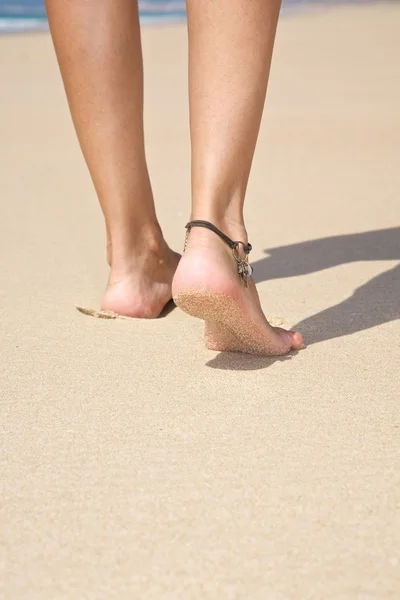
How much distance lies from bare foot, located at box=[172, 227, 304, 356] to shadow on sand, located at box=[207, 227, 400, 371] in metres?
0.02

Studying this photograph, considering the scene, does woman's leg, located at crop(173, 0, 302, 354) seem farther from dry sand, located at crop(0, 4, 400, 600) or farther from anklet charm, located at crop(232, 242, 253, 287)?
dry sand, located at crop(0, 4, 400, 600)

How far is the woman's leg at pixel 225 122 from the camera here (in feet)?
3.95

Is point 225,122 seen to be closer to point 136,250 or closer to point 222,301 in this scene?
point 222,301

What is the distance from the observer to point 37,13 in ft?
55.7

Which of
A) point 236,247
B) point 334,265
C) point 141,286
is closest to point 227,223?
point 236,247

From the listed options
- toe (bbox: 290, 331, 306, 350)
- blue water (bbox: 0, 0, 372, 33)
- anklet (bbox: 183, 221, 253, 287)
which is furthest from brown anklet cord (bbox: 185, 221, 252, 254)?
blue water (bbox: 0, 0, 372, 33)

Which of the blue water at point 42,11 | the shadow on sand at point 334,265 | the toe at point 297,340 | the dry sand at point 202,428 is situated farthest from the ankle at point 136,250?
the blue water at point 42,11

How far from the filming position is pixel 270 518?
2.81 ft

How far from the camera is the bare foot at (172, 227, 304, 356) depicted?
1.16 meters

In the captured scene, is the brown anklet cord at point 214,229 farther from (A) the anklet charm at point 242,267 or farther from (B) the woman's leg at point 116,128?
(B) the woman's leg at point 116,128

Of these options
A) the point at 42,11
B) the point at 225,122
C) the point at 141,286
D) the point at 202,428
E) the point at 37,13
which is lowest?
the point at 42,11

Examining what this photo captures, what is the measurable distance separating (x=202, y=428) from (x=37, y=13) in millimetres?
17303

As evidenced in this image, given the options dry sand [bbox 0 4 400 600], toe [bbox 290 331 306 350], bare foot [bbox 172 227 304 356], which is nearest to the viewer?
dry sand [bbox 0 4 400 600]

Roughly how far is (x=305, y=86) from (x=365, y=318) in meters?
3.87
